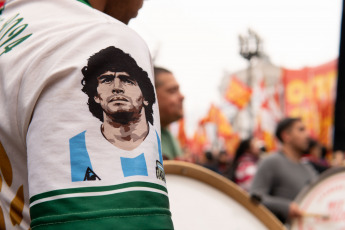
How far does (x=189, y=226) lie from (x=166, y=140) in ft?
6.24

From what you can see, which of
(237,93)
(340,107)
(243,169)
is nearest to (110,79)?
(340,107)

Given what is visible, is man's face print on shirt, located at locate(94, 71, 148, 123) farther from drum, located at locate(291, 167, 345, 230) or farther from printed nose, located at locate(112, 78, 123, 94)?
drum, located at locate(291, 167, 345, 230)

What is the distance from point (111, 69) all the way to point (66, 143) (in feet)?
0.38

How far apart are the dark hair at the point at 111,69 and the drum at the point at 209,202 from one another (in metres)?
0.70

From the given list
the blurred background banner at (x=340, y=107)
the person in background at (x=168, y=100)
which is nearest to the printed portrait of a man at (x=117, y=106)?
the person in background at (x=168, y=100)

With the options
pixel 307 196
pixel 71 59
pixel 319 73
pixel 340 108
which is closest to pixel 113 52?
pixel 71 59

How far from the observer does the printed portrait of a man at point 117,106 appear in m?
0.64

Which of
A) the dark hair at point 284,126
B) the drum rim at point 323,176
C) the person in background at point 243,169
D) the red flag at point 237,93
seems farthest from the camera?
the red flag at point 237,93

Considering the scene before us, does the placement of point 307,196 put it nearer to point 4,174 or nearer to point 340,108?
point 340,108

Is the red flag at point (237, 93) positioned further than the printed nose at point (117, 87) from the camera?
Yes

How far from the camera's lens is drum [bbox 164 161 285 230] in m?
1.42

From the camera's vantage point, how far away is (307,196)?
12.4 feet

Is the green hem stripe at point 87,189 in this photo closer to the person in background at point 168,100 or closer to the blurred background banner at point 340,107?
the person in background at point 168,100

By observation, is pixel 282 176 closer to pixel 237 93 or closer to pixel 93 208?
pixel 93 208
